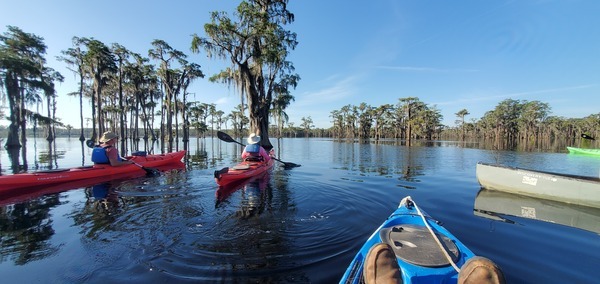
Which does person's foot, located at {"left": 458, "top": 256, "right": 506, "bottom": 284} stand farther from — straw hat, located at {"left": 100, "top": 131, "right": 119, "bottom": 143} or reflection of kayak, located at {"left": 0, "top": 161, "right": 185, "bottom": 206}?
straw hat, located at {"left": 100, "top": 131, "right": 119, "bottom": 143}

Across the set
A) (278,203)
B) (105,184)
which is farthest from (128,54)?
(278,203)

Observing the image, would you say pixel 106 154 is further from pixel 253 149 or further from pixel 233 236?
pixel 233 236

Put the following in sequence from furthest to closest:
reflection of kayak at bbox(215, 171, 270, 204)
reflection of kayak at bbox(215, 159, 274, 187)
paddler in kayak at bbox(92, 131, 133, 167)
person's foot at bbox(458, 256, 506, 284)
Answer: paddler in kayak at bbox(92, 131, 133, 167) < reflection of kayak at bbox(215, 159, 274, 187) < reflection of kayak at bbox(215, 171, 270, 204) < person's foot at bbox(458, 256, 506, 284)

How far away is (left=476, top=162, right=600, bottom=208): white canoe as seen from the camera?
22.2ft

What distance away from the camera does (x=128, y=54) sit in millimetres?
30484

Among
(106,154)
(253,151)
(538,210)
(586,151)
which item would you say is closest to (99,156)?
(106,154)

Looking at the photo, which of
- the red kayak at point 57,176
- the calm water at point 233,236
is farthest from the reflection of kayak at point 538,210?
the red kayak at point 57,176

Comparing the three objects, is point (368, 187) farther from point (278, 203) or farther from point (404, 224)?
point (404, 224)

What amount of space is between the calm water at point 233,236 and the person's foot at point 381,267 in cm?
124


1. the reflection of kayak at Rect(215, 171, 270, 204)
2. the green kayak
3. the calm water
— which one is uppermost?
the green kayak

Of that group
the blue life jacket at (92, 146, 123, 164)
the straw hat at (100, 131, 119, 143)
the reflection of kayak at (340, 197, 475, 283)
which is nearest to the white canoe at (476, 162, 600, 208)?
the reflection of kayak at (340, 197, 475, 283)

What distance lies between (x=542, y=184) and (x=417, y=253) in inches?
314

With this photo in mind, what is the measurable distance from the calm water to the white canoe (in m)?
1.39

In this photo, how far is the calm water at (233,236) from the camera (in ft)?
10.9
